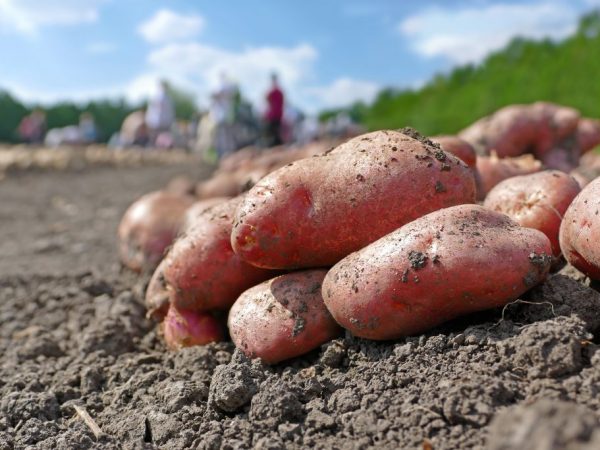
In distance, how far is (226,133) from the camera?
12.7 metres

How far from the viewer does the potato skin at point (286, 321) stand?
7.50 feet

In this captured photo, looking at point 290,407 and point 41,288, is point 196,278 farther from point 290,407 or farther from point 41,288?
point 41,288

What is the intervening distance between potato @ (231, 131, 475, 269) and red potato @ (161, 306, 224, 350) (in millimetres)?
537

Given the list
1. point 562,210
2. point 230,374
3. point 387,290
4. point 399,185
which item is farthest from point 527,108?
point 230,374

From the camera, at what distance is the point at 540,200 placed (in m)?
2.55

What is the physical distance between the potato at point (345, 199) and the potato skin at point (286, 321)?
0.32 ft

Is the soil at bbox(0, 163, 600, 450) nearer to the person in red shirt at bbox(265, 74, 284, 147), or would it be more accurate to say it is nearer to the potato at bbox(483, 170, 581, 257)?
the potato at bbox(483, 170, 581, 257)

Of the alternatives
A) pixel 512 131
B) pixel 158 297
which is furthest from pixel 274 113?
pixel 158 297

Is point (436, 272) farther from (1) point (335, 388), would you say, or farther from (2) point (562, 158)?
(2) point (562, 158)

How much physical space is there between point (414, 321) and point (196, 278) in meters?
1.01

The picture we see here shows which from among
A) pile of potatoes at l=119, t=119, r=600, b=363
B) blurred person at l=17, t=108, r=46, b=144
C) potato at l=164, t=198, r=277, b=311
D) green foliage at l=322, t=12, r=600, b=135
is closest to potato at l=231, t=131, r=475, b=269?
pile of potatoes at l=119, t=119, r=600, b=363

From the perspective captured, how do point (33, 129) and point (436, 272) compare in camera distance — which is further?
point (33, 129)

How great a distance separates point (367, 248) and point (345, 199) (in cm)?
21

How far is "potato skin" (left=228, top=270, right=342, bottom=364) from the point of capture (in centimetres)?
229
